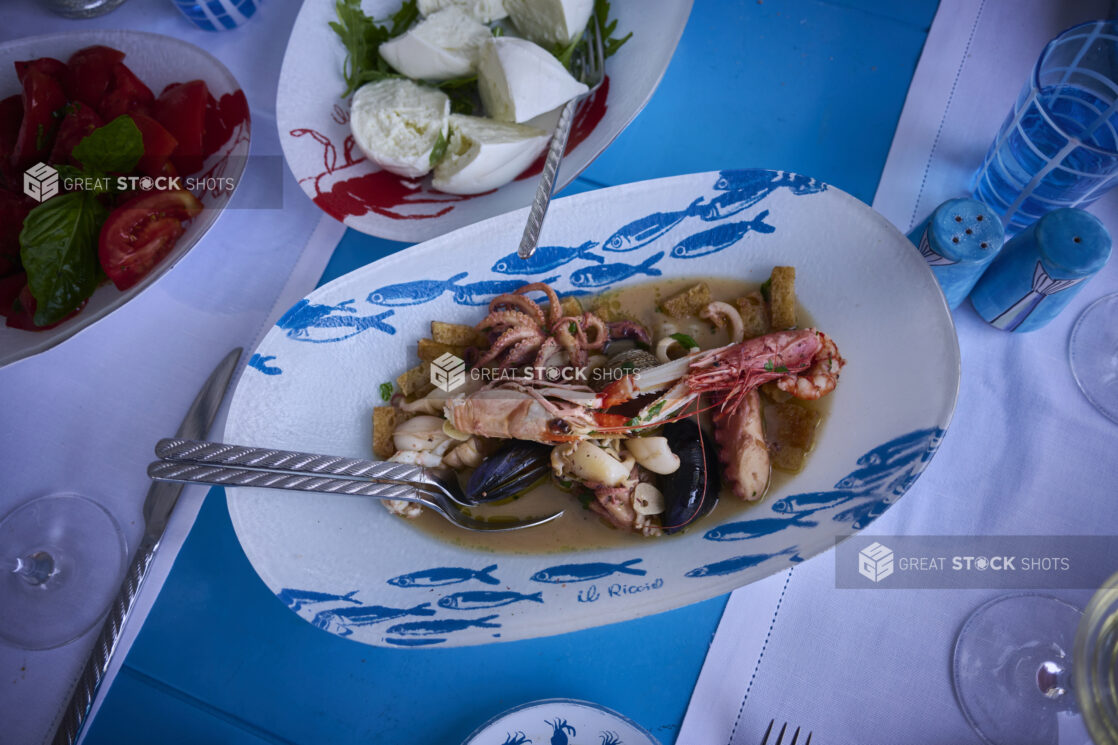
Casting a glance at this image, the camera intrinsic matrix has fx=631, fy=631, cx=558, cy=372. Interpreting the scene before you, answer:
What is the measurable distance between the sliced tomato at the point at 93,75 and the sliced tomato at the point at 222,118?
0.25 metres

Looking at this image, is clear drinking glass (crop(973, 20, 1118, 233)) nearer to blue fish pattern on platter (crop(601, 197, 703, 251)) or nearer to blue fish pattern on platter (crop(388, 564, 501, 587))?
blue fish pattern on platter (crop(601, 197, 703, 251))

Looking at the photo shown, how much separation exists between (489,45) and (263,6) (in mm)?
819

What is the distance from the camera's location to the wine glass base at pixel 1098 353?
146 centimetres

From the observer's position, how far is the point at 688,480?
4.81 ft

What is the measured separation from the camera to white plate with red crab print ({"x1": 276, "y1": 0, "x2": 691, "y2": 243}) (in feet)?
5.09

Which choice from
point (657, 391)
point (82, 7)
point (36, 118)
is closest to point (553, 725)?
point (657, 391)

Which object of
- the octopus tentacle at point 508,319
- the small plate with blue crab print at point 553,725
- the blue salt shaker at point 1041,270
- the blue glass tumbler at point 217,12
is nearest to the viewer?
the blue salt shaker at point 1041,270

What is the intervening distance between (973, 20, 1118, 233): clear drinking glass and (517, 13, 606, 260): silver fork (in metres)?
0.98

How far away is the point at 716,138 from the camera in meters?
1.78

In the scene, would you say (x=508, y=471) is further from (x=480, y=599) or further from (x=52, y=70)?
(x=52, y=70)

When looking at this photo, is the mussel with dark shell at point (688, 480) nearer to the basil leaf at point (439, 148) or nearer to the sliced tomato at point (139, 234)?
the basil leaf at point (439, 148)

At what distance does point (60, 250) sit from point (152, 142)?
33 cm

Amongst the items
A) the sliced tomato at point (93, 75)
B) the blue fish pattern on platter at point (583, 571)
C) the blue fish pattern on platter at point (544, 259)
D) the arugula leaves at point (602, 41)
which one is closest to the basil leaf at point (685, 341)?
the blue fish pattern on platter at point (544, 259)

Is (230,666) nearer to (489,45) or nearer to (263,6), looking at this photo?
(489,45)
